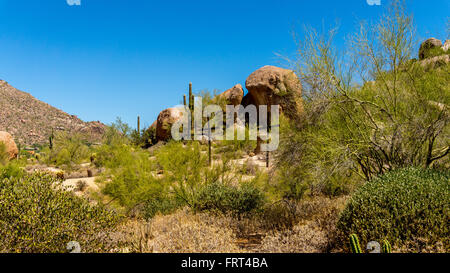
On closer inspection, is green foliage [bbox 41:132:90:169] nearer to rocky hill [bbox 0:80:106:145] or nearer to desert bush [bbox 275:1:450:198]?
rocky hill [bbox 0:80:106:145]

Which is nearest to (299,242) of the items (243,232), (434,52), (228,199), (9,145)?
(243,232)

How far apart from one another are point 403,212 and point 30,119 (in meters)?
53.9

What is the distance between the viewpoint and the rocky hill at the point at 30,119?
44656 mm

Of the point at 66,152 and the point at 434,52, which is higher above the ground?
the point at 434,52

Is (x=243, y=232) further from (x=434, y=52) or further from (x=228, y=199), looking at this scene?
(x=434, y=52)

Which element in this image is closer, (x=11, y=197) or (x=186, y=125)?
(x=11, y=197)

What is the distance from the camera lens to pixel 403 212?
15.1 ft

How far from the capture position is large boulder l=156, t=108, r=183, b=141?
30.2m

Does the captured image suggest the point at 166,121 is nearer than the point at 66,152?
No
